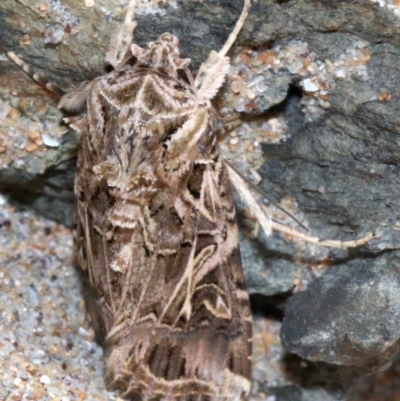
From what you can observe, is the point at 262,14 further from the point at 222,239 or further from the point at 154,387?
the point at 154,387

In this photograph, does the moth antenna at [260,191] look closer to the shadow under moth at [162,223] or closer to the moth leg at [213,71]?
the shadow under moth at [162,223]

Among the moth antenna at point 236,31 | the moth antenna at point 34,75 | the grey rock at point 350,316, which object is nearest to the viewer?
the moth antenna at point 236,31

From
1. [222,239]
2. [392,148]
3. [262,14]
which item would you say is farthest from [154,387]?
[262,14]

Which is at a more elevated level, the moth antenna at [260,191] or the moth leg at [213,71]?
the moth leg at [213,71]

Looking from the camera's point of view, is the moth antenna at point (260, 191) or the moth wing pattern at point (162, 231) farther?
the moth antenna at point (260, 191)

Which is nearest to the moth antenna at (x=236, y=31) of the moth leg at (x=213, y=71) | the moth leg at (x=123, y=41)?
the moth leg at (x=213, y=71)

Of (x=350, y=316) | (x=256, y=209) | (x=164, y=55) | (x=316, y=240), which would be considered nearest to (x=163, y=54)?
(x=164, y=55)

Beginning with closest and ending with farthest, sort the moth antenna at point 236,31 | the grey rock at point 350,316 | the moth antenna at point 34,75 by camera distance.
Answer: the moth antenna at point 236,31 < the grey rock at point 350,316 < the moth antenna at point 34,75

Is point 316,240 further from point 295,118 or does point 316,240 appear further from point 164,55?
point 164,55
